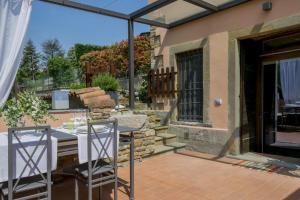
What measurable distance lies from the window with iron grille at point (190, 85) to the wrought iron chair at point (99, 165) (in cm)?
328

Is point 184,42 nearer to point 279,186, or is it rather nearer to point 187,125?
point 187,125

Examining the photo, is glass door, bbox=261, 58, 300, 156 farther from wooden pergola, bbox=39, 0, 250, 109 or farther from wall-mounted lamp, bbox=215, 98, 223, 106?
wooden pergola, bbox=39, 0, 250, 109

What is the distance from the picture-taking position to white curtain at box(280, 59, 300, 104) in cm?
550

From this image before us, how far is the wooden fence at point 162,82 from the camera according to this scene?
6.27 metres

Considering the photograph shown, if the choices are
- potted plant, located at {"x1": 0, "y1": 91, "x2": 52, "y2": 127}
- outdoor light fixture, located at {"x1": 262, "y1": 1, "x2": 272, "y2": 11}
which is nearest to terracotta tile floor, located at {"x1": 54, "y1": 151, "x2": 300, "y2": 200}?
potted plant, located at {"x1": 0, "y1": 91, "x2": 52, "y2": 127}

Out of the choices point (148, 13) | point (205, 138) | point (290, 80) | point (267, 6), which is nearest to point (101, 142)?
point (205, 138)

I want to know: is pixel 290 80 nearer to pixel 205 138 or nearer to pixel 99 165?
pixel 205 138

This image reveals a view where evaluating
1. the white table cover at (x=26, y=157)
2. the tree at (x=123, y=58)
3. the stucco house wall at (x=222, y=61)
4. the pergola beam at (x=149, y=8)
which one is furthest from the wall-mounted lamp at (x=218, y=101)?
the tree at (x=123, y=58)

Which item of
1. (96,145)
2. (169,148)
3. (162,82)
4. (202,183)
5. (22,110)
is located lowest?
(202,183)

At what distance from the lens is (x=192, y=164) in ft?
15.9

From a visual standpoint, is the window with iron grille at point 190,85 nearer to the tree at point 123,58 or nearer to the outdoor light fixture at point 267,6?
the outdoor light fixture at point 267,6

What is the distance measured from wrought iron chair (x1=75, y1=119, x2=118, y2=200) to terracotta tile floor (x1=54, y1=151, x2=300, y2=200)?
57cm

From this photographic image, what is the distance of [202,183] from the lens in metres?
3.86

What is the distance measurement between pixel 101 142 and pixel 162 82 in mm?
3810
